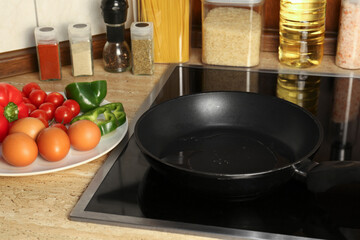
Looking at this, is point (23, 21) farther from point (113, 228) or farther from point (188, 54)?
point (113, 228)

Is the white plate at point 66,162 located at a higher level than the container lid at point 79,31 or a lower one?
lower

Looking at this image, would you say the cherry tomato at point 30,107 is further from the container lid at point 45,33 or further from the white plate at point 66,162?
the container lid at point 45,33

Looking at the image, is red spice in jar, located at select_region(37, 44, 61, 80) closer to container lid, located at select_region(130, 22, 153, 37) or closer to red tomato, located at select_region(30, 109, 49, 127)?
container lid, located at select_region(130, 22, 153, 37)

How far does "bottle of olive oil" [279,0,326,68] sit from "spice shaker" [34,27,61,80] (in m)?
0.56

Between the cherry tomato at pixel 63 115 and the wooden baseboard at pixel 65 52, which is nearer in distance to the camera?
the cherry tomato at pixel 63 115

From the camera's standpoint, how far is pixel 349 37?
4.41 feet

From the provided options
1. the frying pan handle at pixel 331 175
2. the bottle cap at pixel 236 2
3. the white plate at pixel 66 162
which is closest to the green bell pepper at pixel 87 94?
the white plate at pixel 66 162

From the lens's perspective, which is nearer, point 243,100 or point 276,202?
point 276,202

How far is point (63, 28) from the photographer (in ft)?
4.59

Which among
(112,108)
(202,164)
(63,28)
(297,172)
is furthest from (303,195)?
(63,28)

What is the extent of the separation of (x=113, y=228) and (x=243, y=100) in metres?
0.42

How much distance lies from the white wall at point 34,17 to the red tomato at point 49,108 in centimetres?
32

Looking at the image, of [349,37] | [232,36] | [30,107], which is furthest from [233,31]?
[30,107]

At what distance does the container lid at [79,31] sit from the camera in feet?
4.31
